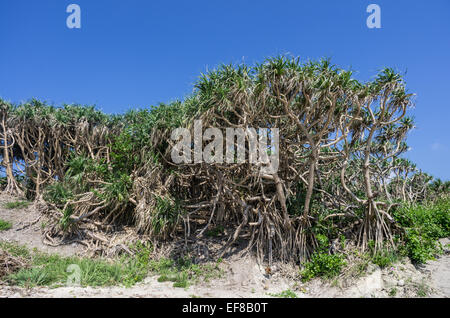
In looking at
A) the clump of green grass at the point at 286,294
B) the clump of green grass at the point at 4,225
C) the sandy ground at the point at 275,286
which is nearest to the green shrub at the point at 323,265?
the sandy ground at the point at 275,286

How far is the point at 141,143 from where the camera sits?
7723 millimetres

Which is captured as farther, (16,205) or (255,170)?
(16,205)

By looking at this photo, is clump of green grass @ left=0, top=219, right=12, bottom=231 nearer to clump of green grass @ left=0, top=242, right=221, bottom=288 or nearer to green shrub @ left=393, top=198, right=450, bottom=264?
clump of green grass @ left=0, top=242, right=221, bottom=288

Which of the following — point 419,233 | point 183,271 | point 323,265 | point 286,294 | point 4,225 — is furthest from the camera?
point 4,225

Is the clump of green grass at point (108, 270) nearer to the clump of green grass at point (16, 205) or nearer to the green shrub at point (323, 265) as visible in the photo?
the green shrub at point (323, 265)

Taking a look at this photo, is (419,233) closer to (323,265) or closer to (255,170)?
(323,265)

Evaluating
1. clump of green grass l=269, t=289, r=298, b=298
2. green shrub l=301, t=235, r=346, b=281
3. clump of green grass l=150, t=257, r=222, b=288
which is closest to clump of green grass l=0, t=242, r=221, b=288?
clump of green grass l=150, t=257, r=222, b=288

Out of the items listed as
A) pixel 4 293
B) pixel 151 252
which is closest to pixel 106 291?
pixel 4 293

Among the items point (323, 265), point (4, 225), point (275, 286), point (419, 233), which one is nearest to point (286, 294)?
point (275, 286)

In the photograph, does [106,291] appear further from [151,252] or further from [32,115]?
[32,115]

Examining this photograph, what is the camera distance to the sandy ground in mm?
5016

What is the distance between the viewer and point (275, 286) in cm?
603

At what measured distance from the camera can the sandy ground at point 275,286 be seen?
5.02 metres
